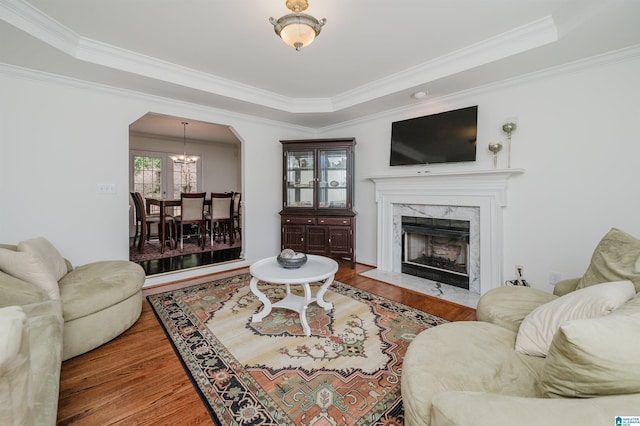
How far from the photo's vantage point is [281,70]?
124 inches

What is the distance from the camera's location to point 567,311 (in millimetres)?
1265

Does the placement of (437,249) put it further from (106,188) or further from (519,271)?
(106,188)

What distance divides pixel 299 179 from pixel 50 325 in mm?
3530

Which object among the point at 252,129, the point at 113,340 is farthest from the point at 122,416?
the point at 252,129

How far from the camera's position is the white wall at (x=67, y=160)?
2686 millimetres

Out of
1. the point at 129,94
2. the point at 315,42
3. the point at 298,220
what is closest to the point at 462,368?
the point at 315,42

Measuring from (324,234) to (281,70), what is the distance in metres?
2.34

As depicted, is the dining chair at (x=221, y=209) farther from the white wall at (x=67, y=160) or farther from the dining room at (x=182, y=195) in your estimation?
the white wall at (x=67, y=160)

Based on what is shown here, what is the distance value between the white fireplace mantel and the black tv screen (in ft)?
0.77

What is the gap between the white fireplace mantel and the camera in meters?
3.04

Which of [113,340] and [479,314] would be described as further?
[113,340]

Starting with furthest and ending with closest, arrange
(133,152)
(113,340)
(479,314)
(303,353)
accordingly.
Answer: (133,152) → (113,340) → (303,353) → (479,314)

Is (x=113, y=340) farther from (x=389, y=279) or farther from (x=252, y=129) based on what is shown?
(x=252, y=129)

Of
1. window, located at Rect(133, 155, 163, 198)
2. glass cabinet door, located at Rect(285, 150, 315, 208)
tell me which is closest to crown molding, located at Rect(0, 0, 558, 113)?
glass cabinet door, located at Rect(285, 150, 315, 208)
